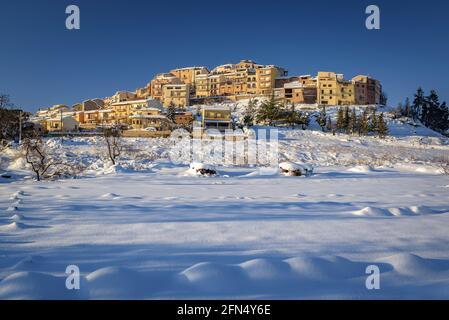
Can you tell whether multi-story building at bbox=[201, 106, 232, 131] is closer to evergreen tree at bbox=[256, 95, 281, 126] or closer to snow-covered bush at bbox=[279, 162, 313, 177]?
evergreen tree at bbox=[256, 95, 281, 126]

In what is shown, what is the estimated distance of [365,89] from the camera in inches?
3051

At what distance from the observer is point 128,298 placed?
242cm

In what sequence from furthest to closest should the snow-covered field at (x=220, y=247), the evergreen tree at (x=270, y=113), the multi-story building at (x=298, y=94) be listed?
the multi-story building at (x=298, y=94) < the evergreen tree at (x=270, y=113) < the snow-covered field at (x=220, y=247)

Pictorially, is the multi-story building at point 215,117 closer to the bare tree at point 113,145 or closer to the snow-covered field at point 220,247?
the bare tree at point 113,145

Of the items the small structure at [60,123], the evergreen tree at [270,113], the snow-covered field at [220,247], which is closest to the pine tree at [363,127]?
the evergreen tree at [270,113]

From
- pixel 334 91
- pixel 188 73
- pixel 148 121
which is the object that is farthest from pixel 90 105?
pixel 334 91

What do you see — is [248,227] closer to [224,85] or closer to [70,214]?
[70,214]

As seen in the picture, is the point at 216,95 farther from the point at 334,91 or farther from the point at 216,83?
the point at 334,91

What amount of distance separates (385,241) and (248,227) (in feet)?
6.46

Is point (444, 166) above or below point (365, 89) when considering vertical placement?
below

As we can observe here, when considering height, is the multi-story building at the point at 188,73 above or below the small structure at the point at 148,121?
above

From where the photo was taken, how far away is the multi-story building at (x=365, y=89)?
76562 millimetres

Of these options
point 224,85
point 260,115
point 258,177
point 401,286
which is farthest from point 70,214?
point 224,85

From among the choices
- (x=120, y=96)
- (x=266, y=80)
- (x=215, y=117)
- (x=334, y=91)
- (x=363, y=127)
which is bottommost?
(x=363, y=127)
